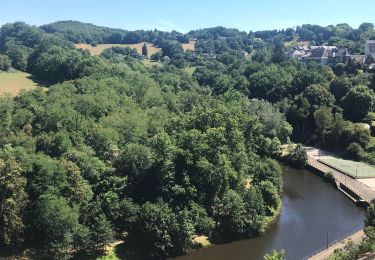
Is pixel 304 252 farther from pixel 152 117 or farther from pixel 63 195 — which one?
pixel 152 117

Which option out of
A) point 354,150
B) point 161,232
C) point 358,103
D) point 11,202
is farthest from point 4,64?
point 161,232

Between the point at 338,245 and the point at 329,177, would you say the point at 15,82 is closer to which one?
the point at 329,177

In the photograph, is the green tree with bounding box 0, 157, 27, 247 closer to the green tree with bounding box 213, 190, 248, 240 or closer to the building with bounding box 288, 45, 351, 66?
the green tree with bounding box 213, 190, 248, 240

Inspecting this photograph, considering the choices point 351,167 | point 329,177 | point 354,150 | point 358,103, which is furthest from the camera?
point 358,103

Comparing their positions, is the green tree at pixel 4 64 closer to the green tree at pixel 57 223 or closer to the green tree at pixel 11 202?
the green tree at pixel 11 202

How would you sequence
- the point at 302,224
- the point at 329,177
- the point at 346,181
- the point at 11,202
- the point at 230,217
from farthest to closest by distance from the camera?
the point at 329,177 < the point at 346,181 < the point at 302,224 < the point at 230,217 < the point at 11,202

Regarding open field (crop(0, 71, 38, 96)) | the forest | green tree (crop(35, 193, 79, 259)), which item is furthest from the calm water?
open field (crop(0, 71, 38, 96))
